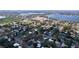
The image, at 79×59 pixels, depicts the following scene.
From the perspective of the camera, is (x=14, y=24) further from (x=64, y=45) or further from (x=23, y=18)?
(x=64, y=45)

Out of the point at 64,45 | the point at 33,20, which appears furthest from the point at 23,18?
the point at 64,45
